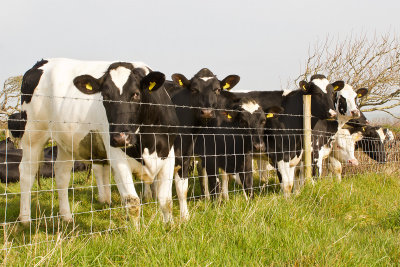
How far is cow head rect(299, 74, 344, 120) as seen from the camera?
25.8 feet

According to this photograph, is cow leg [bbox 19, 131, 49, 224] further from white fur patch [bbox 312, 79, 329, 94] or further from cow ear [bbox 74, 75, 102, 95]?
white fur patch [bbox 312, 79, 329, 94]

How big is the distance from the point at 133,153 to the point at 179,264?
6.39ft

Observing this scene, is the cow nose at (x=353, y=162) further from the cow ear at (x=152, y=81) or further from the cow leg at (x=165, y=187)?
the cow ear at (x=152, y=81)

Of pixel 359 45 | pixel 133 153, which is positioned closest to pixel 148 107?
pixel 133 153

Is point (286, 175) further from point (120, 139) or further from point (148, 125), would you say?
point (120, 139)

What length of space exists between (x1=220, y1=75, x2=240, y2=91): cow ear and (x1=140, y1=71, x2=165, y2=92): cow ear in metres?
2.49

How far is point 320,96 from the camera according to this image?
26.3 feet

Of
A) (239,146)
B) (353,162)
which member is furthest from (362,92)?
(239,146)

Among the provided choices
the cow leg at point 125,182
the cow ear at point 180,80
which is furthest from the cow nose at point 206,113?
the cow leg at point 125,182

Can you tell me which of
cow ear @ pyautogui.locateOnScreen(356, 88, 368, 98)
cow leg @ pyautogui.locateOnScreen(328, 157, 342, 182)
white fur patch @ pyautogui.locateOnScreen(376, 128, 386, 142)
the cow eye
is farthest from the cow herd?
white fur patch @ pyautogui.locateOnScreen(376, 128, 386, 142)

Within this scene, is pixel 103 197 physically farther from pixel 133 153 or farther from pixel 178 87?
pixel 133 153

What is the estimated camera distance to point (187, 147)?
5926 mm

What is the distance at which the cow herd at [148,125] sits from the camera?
4461 mm

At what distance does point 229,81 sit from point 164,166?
9.41ft
